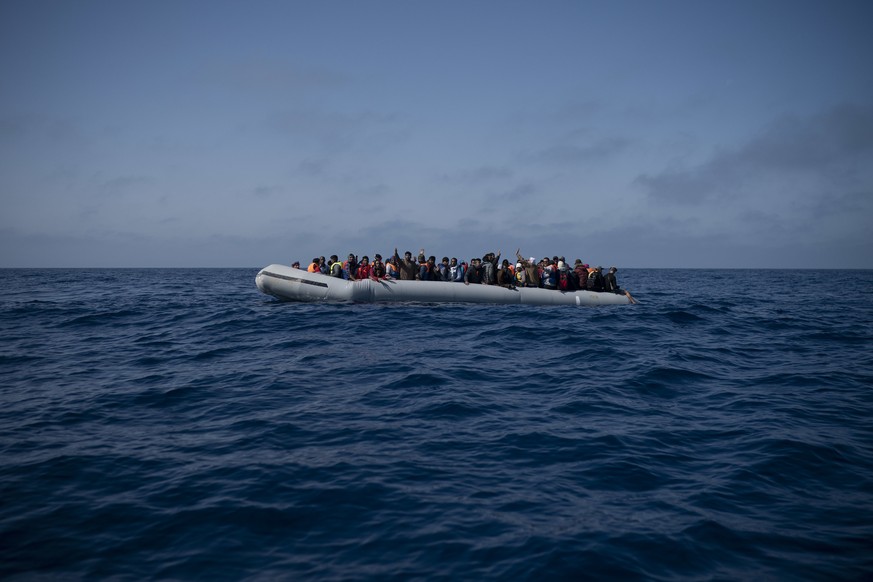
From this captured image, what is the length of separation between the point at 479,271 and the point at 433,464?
16.1m

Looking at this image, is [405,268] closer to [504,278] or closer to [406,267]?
[406,267]

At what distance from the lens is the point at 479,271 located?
857 inches

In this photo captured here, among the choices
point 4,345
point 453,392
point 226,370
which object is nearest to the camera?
point 453,392

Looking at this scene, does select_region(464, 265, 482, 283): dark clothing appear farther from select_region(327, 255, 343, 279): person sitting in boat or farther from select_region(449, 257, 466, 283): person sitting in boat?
select_region(327, 255, 343, 279): person sitting in boat

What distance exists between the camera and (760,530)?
475 cm

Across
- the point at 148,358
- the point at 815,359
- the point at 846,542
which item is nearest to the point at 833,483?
the point at 846,542

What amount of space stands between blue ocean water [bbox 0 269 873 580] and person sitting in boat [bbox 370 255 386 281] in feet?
24.3

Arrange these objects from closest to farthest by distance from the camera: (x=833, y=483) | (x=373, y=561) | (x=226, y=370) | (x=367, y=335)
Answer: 1. (x=373, y=561)
2. (x=833, y=483)
3. (x=226, y=370)
4. (x=367, y=335)

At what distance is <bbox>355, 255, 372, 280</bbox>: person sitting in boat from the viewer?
20375 millimetres

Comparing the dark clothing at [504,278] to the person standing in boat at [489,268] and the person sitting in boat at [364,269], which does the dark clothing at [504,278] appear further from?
the person sitting in boat at [364,269]

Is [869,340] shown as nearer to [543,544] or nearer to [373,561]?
[543,544]

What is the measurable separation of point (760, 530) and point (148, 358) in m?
12.2

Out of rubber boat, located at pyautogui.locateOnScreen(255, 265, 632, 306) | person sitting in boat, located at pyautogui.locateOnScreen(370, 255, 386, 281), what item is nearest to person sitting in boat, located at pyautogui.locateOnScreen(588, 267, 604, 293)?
rubber boat, located at pyautogui.locateOnScreen(255, 265, 632, 306)

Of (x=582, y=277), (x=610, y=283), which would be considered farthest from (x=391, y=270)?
(x=610, y=283)
